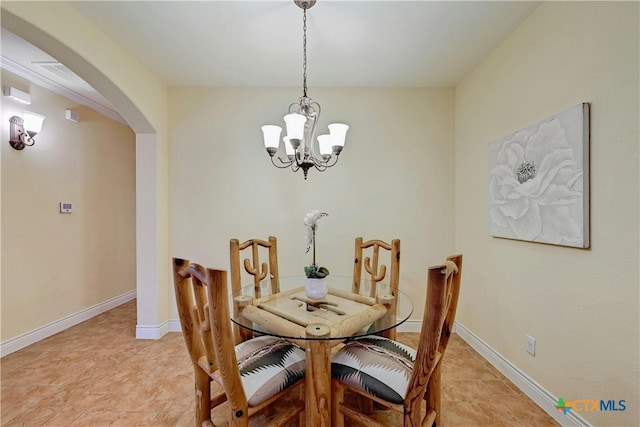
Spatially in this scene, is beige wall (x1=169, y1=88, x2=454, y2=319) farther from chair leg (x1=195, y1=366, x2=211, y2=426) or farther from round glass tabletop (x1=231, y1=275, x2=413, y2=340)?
chair leg (x1=195, y1=366, x2=211, y2=426)

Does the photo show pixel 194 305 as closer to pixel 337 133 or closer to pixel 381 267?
pixel 337 133

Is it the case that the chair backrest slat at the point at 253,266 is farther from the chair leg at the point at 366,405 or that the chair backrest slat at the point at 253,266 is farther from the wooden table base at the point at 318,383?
A: the chair leg at the point at 366,405

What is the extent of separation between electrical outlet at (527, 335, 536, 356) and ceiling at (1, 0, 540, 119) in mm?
2145

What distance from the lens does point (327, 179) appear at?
2.84m

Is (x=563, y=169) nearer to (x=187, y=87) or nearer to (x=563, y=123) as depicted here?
(x=563, y=123)

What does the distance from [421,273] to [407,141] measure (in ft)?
4.53

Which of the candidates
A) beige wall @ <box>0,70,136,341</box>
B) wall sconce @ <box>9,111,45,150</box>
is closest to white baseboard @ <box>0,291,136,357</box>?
beige wall @ <box>0,70,136,341</box>

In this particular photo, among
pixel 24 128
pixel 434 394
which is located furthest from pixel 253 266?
pixel 24 128

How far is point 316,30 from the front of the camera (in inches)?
77.2

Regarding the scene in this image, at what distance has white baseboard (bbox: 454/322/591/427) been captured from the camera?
154 centimetres

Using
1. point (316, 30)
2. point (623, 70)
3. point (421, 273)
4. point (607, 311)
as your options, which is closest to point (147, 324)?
point (421, 273)

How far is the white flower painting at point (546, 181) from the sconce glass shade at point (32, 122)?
12.9 ft

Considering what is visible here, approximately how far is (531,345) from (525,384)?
0.92 ft

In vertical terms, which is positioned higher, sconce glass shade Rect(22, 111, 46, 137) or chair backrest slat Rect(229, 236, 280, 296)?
sconce glass shade Rect(22, 111, 46, 137)
